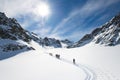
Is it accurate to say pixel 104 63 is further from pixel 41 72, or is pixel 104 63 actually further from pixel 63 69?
pixel 41 72

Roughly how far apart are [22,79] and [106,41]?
163 metres

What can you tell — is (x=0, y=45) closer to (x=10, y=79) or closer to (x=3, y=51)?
(x=3, y=51)

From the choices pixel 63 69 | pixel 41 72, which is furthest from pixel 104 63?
pixel 41 72

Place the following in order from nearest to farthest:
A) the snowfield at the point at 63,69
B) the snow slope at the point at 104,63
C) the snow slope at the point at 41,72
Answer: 1. the snow slope at the point at 41,72
2. the snowfield at the point at 63,69
3. the snow slope at the point at 104,63

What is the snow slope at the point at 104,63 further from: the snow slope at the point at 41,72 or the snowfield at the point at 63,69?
the snow slope at the point at 41,72

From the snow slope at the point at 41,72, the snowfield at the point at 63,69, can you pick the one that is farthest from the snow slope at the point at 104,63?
the snow slope at the point at 41,72

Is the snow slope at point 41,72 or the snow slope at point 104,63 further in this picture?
the snow slope at point 104,63

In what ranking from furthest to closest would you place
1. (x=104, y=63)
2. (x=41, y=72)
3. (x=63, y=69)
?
(x=104, y=63), (x=63, y=69), (x=41, y=72)

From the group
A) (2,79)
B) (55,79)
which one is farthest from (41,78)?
(2,79)

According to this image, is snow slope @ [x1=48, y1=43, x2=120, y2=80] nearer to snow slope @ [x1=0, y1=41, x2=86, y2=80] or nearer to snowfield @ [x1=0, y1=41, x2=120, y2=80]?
snowfield @ [x1=0, y1=41, x2=120, y2=80]

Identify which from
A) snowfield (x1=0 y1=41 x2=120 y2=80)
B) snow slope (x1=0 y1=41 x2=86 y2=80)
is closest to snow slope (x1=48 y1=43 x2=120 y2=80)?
snowfield (x1=0 y1=41 x2=120 y2=80)

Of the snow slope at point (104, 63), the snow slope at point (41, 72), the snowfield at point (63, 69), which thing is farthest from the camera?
the snow slope at point (104, 63)

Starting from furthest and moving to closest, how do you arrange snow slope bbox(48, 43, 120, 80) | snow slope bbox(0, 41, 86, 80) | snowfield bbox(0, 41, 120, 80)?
snow slope bbox(48, 43, 120, 80) → snowfield bbox(0, 41, 120, 80) → snow slope bbox(0, 41, 86, 80)

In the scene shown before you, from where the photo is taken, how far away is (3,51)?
172 feet
